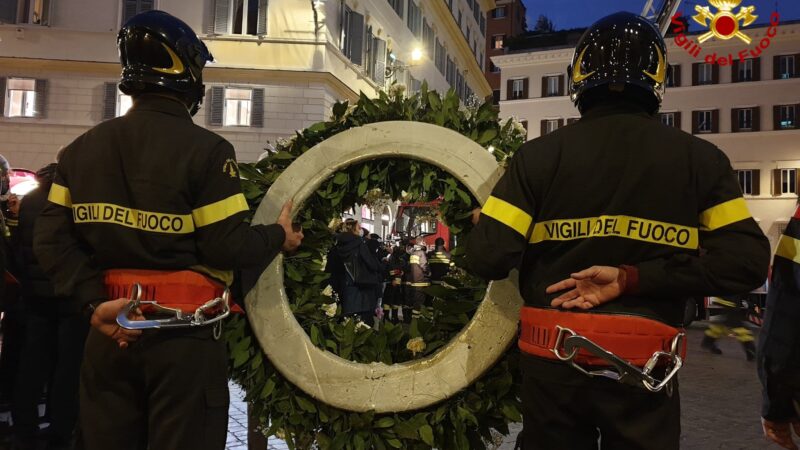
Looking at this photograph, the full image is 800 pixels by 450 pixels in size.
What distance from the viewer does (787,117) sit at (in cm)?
3322

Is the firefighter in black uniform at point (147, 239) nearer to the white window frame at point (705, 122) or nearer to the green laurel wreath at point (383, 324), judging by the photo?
the green laurel wreath at point (383, 324)

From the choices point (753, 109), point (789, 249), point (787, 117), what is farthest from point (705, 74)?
point (789, 249)

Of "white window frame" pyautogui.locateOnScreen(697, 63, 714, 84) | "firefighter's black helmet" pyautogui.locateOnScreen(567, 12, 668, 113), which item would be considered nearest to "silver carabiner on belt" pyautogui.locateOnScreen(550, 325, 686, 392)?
"firefighter's black helmet" pyautogui.locateOnScreen(567, 12, 668, 113)

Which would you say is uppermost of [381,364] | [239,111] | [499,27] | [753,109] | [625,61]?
[499,27]

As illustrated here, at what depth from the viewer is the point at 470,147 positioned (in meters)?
2.89

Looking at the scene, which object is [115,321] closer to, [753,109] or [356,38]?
[356,38]

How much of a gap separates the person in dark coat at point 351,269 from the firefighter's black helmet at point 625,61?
253 inches

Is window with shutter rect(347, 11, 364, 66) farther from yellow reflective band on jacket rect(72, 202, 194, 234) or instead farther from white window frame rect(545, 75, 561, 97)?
yellow reflective band on jacket rect(72, 202, 194, 234)

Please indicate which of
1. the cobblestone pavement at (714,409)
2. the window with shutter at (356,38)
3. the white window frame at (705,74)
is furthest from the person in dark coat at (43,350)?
the white window frame at (705,74)

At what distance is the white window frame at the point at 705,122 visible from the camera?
34.9 meters

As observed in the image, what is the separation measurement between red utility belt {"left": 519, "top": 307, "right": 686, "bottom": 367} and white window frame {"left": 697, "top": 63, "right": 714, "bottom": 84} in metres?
37.8

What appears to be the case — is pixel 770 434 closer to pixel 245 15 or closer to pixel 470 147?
pixel 470 147

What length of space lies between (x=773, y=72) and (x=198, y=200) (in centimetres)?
3861

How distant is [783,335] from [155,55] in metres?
2.92
